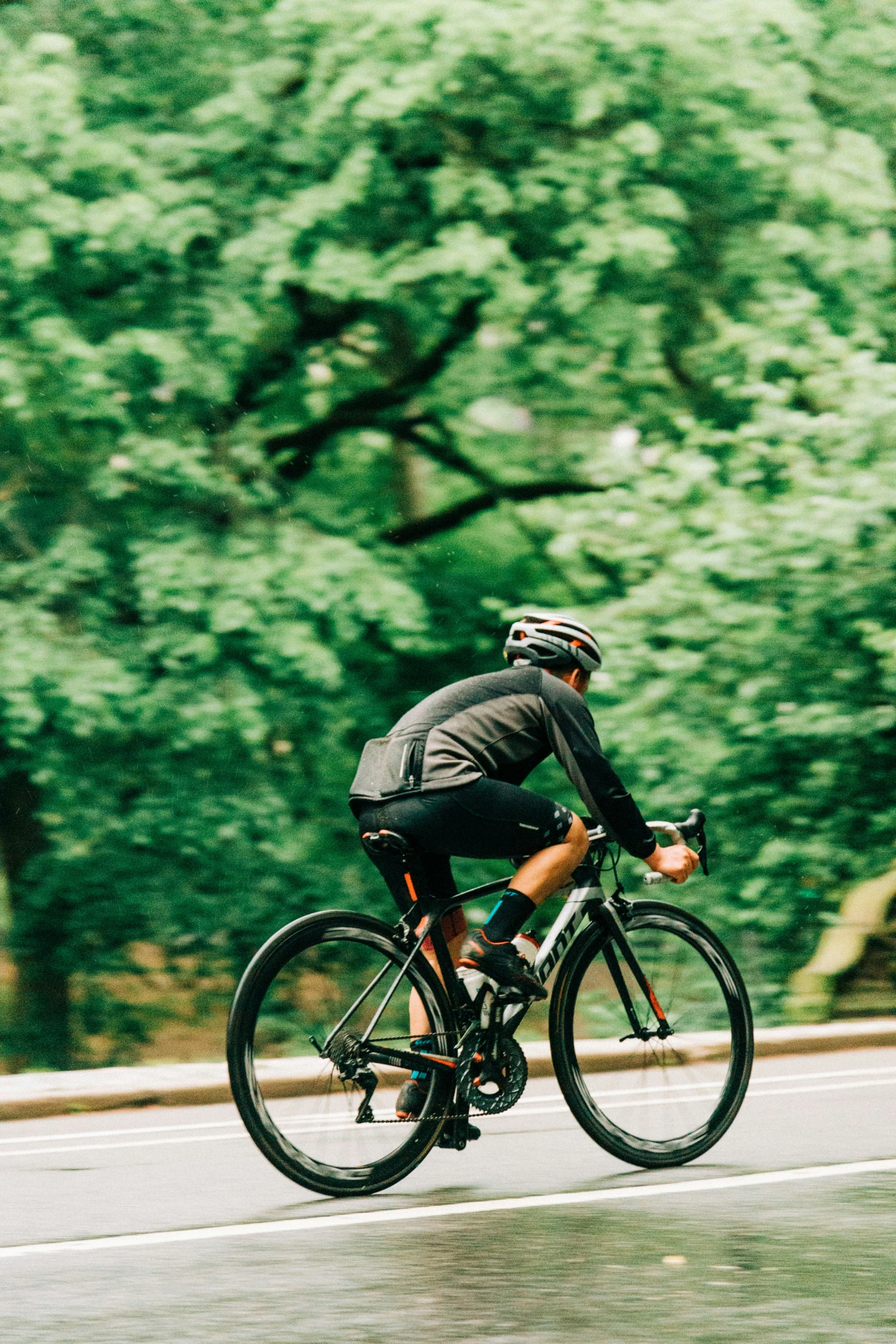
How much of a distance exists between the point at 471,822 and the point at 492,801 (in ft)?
0.27

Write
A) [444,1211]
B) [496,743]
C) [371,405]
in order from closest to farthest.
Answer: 1. [444,1211]
2. [496,743]
3. [371,405]

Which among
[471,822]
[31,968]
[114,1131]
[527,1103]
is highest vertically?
[471,822]

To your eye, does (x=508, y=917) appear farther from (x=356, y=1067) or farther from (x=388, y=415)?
(x=388, y=415)

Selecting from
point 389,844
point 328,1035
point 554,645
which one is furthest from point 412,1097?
point 554,645

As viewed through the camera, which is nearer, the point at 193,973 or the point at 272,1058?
the point at 272,1058

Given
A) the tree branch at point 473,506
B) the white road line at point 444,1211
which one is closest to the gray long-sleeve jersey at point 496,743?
the white road line at point 444,1211

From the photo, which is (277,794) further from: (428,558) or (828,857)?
(828,857)

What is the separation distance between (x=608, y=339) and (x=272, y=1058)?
10027 mm

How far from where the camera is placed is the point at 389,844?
18.7 ft

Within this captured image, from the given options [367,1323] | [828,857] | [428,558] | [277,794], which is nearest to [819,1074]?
[828,857]

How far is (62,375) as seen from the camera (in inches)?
527

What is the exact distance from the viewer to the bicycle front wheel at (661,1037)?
6.04m

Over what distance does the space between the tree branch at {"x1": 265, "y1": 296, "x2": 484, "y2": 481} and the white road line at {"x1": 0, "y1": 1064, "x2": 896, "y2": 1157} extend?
7447 mm

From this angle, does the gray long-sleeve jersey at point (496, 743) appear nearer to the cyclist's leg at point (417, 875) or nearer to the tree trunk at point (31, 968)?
the cyclist's leg at point (417, 875)
